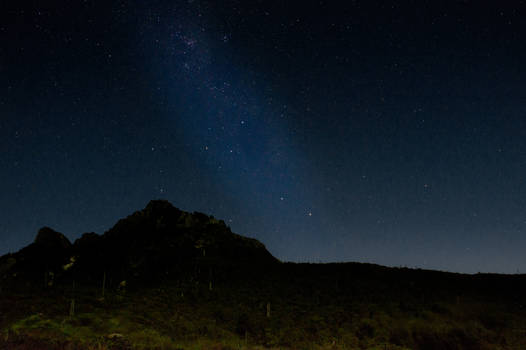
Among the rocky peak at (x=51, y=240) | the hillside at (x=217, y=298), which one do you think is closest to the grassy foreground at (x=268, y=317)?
the hillside at (x=217, y=298)

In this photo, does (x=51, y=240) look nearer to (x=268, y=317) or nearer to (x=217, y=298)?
(x=217, y=298)

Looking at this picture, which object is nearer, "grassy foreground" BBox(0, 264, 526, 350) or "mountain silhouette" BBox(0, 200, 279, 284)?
"grassy foreground" BBox(0, 264, 526, 350)

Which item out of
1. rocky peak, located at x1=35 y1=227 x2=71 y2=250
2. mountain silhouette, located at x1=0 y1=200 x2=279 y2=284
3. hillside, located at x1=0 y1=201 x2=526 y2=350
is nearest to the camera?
hillside, located at x1=0 y1=201 x2=526 y2=350

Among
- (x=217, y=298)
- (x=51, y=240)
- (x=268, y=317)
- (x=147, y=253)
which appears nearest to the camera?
(x=268, y=317)

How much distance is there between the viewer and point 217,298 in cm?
2830

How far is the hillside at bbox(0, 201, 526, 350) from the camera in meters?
19.8

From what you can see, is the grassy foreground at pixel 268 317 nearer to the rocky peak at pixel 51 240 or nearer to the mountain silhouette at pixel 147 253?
the mountain silhouette at pixel 147 253

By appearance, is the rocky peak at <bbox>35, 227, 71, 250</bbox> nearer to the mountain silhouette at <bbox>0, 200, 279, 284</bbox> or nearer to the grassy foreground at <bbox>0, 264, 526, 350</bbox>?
the mountain silhouette at <bbox>0, 200, 279, 284</bbox>

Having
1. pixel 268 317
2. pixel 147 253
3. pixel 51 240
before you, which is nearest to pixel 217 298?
pixel 268 317

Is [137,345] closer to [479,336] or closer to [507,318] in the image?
[479,336]

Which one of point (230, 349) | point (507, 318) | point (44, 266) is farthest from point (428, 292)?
point (44, 266)

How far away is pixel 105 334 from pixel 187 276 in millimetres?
16651

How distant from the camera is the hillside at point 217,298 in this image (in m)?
19.8

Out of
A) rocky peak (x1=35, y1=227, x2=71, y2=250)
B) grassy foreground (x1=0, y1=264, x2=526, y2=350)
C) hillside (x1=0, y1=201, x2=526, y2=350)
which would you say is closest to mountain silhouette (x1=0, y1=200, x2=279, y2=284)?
rocky peak (x1=35, y1=227, x2=71, y2=250)
